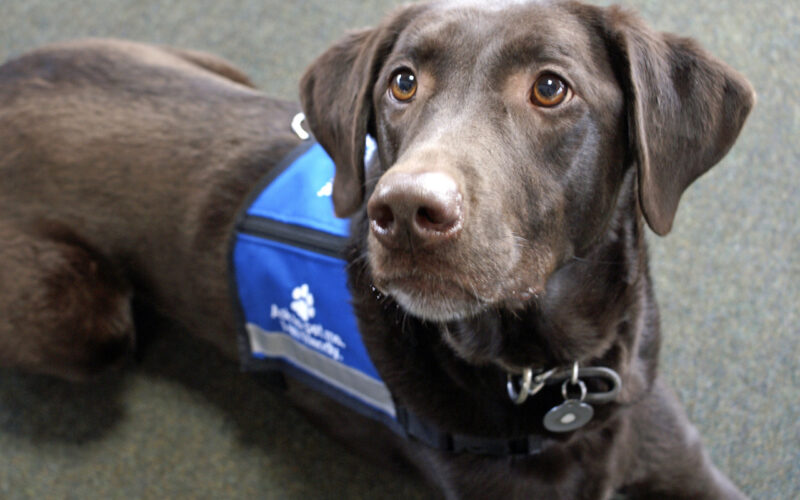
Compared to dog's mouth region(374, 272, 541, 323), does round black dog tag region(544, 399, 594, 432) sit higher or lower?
lower

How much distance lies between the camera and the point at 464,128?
4.18 ft

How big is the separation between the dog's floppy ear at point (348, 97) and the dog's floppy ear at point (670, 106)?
0.45 metres

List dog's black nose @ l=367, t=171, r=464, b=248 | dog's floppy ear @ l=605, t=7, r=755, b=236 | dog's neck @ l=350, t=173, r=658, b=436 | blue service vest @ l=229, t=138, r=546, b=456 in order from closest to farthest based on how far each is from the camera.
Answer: dog's black nose @ l=367, t=171, r=464, b=248, dog's floppy ear @ l=605, t=7, r=755, b=236, dog's neck @ l=350, t=173, r=658, b=436, blue service vest @ l=229, t=138, r=546, b=456

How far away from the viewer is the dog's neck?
4.99 ft

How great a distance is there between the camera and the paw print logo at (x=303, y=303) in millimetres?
1807

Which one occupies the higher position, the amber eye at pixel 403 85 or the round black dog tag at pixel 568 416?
the amber eye at pixel 403 85

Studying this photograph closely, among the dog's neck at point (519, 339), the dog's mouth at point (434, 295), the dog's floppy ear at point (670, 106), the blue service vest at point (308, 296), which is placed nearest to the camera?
the dog's mouth at point (434, 295)

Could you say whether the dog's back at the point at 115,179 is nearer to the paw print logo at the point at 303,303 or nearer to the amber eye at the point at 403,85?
the paw print logo at the point at 303,303

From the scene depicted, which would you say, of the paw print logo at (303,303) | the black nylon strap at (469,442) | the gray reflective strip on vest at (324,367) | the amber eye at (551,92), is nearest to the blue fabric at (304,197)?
the paw print logo at (303,303)

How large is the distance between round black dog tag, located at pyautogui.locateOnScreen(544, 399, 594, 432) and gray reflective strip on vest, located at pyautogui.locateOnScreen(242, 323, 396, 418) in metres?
0.37

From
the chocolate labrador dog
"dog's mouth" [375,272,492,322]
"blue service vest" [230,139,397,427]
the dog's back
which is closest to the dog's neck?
the chocolate labrador dog

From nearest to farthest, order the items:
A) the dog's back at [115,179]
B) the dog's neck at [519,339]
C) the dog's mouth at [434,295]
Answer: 1. the dog's mouth at [434,295]
2. the dog's neck at [519,339]
3. the dog's back at [115,179]

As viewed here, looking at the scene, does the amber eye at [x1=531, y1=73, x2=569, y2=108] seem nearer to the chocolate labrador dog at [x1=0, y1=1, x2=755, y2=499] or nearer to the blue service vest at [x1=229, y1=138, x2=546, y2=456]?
the chocolate labrador dog at [x1=0, y1=1, x2=755, y2=499]

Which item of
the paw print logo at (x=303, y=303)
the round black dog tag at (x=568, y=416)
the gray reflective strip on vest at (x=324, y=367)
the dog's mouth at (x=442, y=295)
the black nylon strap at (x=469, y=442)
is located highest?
the dog's mouth at (x=442, y=295)
